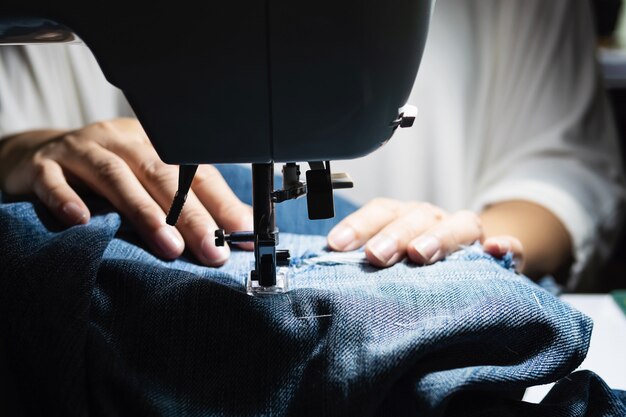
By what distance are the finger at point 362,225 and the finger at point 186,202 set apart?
13 cm

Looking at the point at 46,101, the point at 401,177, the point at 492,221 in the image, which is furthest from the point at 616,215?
the point at 46,101

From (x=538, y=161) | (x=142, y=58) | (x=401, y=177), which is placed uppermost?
(x=142, y=58)

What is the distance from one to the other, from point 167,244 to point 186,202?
64 millimetres

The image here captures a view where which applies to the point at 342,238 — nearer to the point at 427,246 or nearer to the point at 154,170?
the point at 427,246

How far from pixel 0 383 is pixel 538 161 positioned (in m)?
1.05

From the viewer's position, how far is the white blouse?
→ 1.25m

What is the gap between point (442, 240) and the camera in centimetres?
71

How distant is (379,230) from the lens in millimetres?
785

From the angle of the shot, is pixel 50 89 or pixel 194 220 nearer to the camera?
pixel 194 220

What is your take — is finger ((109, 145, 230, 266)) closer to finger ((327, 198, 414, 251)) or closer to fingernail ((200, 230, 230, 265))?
fingernail ((200, 230, 230, 265))

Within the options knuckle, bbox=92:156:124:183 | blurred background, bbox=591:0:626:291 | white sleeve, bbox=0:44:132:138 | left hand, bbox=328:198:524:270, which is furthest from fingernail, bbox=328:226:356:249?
blurred background, bbox=591:0:626:291

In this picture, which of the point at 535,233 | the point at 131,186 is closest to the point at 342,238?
the point at 131,186

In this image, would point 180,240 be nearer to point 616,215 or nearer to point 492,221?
point 492,221

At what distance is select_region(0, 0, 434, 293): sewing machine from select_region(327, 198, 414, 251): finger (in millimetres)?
187
